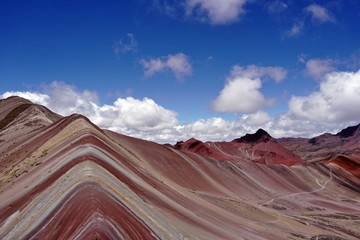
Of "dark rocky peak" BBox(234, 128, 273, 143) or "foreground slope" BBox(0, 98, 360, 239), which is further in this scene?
"dark rocky peak" BBox(234, 128, 273, 143)

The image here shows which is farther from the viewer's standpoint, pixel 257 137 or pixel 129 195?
pixel 257 137

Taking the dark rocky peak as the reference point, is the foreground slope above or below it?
below

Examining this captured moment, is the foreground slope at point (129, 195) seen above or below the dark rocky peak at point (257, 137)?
below

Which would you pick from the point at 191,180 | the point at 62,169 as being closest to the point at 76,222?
the point at 62,169

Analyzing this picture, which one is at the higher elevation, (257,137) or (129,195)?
(257,137)
